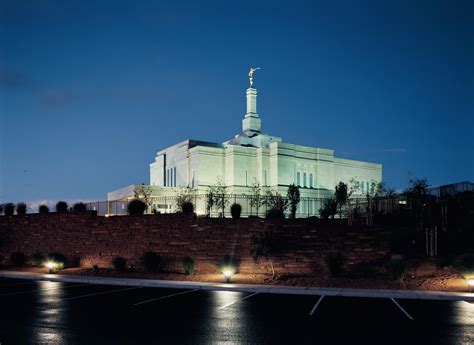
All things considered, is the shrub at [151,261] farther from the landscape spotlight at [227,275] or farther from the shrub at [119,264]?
the landscape spotlight at [227,275]

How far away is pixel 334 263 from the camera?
19.0 metres

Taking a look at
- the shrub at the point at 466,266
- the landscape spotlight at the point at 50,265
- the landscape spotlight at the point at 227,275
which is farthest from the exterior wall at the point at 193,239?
the shrub at the point at 466,266

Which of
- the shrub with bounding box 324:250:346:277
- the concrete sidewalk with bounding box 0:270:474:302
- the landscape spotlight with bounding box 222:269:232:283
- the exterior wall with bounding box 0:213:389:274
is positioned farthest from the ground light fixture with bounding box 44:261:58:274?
the shrub with bounding box 324:250:346:277

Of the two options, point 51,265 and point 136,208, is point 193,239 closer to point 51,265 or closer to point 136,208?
point 136,208

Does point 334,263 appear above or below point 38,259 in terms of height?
above

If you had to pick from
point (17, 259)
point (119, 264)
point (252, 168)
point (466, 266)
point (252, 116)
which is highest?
point (252, 116)

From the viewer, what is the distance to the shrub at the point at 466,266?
16328 mm

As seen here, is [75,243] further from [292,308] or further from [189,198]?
[292,308]

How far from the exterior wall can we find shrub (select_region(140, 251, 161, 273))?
904mm

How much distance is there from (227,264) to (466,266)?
8.24 m

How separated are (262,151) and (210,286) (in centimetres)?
3504

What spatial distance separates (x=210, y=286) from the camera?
17.7 meters

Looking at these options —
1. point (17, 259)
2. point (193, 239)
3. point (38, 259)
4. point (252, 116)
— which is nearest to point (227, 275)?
point (193, 239)

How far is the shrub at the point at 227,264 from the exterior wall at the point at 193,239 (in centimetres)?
87
